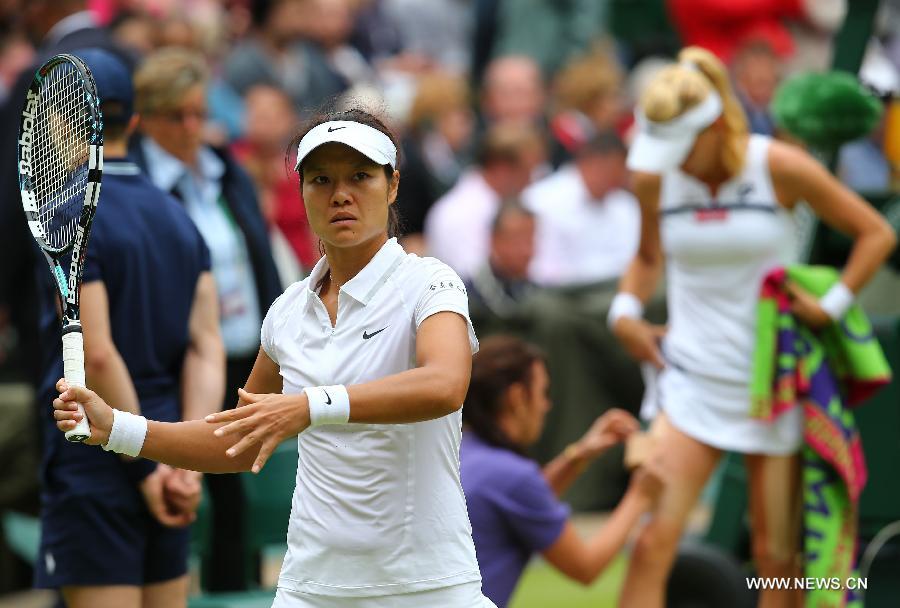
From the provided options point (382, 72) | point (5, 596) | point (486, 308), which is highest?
point (382, 72)

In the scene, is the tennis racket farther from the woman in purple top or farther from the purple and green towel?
the purple and green towel

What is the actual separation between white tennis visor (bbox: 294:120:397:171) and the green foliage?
2.90m

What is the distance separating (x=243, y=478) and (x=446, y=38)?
763 centimetres

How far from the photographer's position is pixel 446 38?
1346cm

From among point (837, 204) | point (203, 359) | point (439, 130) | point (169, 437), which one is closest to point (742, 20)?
point (439, 130)

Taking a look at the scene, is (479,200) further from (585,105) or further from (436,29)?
(436,29)

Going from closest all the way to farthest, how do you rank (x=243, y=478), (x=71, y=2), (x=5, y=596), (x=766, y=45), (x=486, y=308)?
1. (x=243, y=478)
2. (x=71, y=2)
3. (x=5, y=596)
4. (x=486, y=308)
5. (x=766, y=45)

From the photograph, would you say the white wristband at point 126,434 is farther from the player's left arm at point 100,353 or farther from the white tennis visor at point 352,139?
the player's left arm at point 100,353

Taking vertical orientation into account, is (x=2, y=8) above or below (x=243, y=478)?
above

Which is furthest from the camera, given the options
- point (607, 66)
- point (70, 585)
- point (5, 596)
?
point (607, 66)

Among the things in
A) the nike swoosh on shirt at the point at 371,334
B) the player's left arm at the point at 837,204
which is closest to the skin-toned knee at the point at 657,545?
the player's left arm at the point at 837,204

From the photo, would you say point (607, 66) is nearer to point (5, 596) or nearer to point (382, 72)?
point (382, 72)

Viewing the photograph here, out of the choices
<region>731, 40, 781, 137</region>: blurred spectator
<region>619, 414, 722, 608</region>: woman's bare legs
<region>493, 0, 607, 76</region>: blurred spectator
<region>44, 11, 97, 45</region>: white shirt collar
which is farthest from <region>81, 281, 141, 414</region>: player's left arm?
<region>493, 0, 607, 76</region>: blurred spectator

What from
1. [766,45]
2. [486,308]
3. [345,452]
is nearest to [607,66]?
[766,45]
